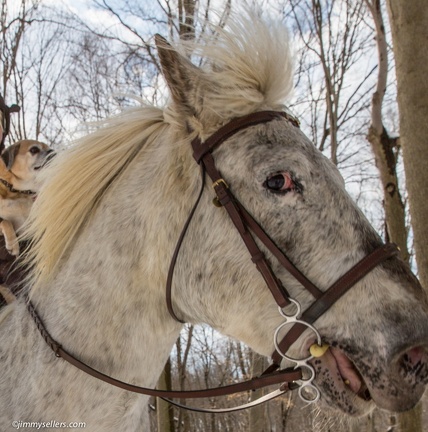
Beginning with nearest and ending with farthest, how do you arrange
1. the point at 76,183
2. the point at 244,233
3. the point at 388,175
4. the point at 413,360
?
the point at 413,360
the point at 244,233
the point at 76,183
the point at 388,175

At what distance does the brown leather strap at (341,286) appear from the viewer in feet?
6.02

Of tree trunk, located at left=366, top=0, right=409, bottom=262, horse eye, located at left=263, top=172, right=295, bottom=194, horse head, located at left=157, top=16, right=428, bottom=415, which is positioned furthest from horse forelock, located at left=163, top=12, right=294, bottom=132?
tree trunk, located at left=366, top=0, right=409, bottom=262

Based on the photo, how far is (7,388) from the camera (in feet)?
7.49

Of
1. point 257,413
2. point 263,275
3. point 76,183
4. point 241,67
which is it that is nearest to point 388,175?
point 241,67

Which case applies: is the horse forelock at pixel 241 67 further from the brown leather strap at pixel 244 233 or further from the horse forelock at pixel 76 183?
the horse forelock at pixel 76 183

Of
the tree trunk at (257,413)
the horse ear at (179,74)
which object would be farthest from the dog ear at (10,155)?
the tree trunk at (257,413)

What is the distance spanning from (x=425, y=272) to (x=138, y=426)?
8.93ft

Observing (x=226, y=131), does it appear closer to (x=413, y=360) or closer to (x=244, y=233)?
(x=244, y=233)

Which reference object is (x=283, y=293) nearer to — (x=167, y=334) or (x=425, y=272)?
(x=167, y=334)

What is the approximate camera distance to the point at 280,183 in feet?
6.61

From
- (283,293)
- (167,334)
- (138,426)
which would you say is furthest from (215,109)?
(138,426)

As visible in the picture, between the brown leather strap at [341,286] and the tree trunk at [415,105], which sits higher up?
the tree trunk at [415,105]

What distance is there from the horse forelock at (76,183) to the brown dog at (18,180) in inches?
93.5

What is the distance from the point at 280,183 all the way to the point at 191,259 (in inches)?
21.3
